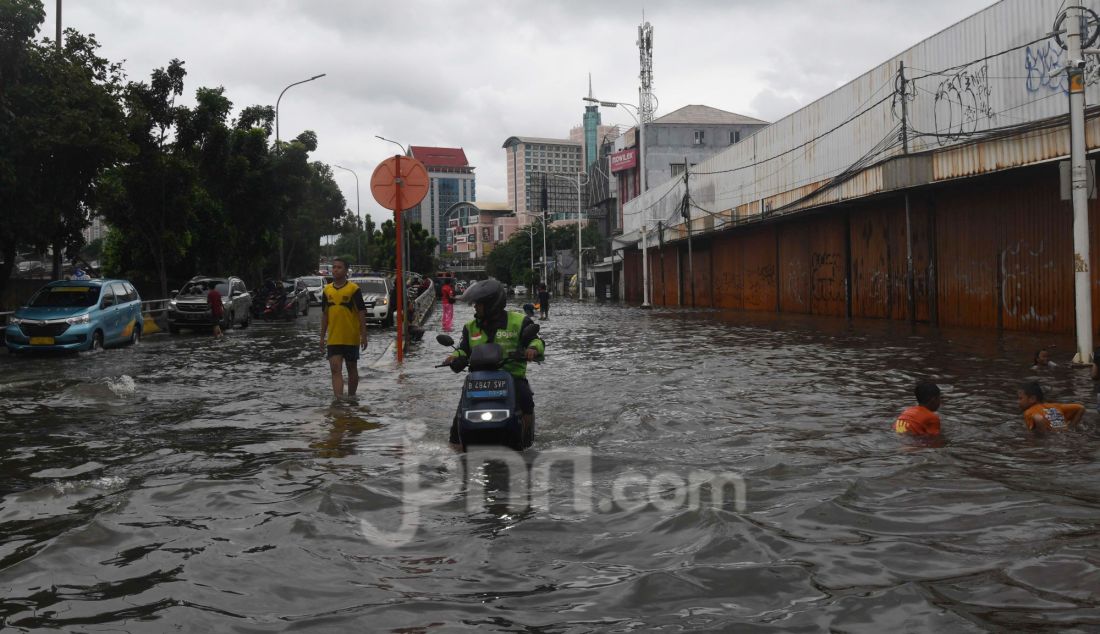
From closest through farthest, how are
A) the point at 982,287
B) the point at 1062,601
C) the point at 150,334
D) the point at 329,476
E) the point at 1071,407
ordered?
1. the point at 1062,601
2. the point at 329,476
3. the point at 1071,407
4. the point at 982,287
5. the point at 150,334

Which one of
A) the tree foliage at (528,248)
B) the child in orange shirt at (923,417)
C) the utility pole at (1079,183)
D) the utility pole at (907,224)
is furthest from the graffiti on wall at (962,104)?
the tree foliage at (528,248)

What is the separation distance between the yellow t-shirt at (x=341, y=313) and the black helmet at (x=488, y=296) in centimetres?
442

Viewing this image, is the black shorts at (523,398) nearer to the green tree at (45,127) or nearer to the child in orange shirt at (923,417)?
the child in orange shirt at (923,417)

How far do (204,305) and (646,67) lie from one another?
6983 centimetres

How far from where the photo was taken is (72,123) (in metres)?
19.8

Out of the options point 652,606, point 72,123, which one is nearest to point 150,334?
point 72,123

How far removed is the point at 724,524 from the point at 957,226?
63.4ft

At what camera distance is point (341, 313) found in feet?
36.0

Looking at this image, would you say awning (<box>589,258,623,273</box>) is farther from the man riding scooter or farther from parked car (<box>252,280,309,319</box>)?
the man riding scooter

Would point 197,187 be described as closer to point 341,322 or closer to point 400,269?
point 400,269

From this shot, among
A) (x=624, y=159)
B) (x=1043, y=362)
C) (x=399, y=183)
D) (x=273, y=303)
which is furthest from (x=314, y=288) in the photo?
(x=624, y=159)

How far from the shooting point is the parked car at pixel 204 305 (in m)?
26.2

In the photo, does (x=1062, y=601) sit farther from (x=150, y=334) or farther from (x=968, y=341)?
(x=150, y=334)

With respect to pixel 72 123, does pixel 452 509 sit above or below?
below
